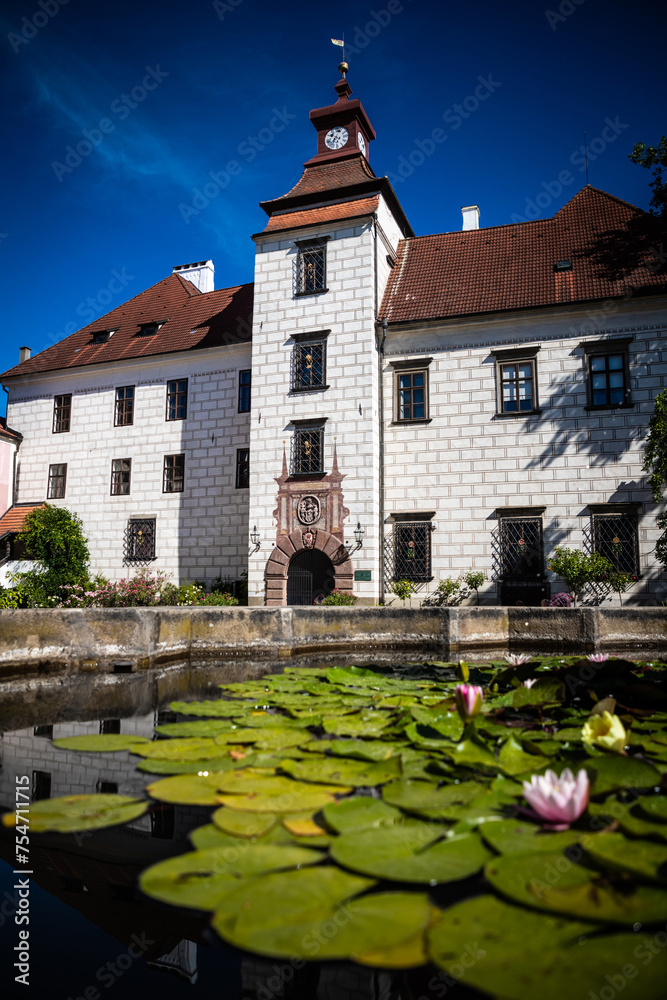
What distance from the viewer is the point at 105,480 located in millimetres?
22109

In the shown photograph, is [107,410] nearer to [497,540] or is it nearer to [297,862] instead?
[497,540]

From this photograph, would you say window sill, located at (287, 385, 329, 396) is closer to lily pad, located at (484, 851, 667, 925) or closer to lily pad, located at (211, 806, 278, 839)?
lily pad, located at (211, 806, 278, 839)

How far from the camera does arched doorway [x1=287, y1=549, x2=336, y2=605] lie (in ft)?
58.1

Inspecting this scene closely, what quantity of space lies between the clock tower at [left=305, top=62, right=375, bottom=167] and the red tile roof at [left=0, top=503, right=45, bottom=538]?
15.6 m

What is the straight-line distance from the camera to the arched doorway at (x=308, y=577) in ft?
58.1

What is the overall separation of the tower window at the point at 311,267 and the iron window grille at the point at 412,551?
7.57 meters

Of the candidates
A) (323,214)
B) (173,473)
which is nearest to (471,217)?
(323,214)

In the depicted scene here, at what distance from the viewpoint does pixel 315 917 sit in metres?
1.88

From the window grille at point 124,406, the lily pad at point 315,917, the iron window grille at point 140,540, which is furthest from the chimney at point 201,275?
the lily pad at point 315,917

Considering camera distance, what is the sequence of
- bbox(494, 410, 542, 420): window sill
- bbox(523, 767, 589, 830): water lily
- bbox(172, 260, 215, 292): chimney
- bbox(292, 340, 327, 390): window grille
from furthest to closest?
bbox(172, 260, 215, 292): chimney < bbox(292, 340, 327, 390): window grille < bbox(494, 410, 542, 420): window sill < bbox(523, 767, 589, 830): water lily

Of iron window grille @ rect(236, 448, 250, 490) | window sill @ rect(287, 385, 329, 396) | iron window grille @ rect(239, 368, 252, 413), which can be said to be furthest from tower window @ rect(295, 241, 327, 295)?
iron window grille @ rect(236, 448, 250, 490)

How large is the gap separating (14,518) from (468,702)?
22917 mm

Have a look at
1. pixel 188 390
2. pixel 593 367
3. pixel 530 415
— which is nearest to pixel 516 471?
pixel 530 415

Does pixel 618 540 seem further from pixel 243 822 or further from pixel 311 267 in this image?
pixel 243 822
